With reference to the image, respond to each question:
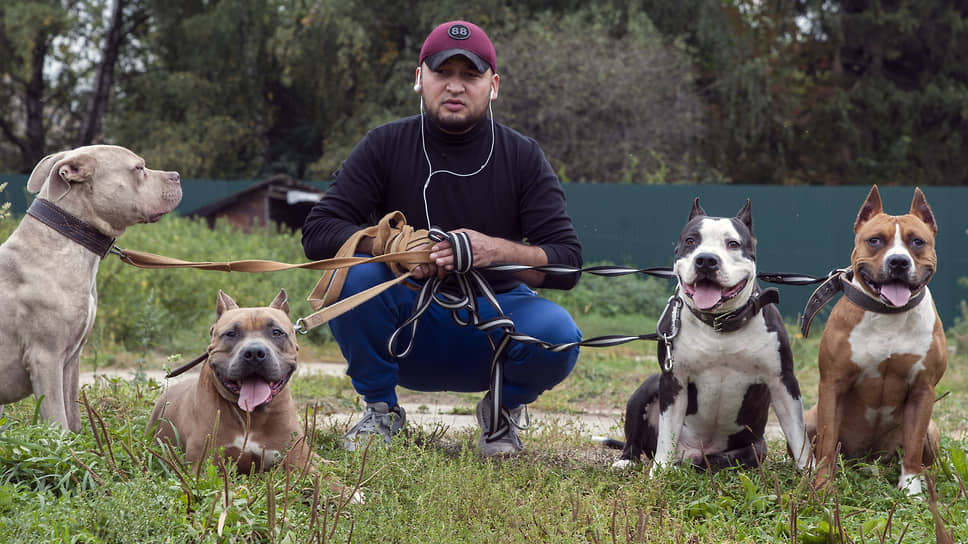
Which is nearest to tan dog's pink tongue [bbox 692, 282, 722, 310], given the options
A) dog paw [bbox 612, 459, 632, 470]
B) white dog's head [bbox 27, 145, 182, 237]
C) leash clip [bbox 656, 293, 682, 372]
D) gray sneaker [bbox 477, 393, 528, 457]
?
leash clip [bbox 656, 293, 682, 372]

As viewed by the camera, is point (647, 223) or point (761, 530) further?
point (647, 223)

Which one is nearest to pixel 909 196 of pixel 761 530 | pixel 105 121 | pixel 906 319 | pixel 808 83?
pixel 906 319

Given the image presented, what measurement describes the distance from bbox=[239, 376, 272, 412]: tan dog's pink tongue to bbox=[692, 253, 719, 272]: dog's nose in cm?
174

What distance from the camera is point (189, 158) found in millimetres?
22266

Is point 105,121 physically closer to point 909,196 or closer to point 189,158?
point 189,158

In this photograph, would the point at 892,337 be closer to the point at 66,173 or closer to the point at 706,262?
the point at 706,262

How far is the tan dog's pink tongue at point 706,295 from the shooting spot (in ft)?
11.6

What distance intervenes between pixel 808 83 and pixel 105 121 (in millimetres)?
20075

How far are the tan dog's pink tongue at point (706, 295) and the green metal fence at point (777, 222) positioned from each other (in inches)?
332

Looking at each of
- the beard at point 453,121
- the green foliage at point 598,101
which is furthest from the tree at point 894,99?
the beard at point 453,121

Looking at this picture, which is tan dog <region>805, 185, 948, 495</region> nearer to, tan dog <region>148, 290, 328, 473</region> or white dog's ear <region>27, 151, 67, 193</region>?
tan dog <region>148, 290, 328, 473</region>

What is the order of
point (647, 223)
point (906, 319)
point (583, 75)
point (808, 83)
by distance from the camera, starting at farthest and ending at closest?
point (808, 83), point (583, 75), point (647, 223), point (906, 319)

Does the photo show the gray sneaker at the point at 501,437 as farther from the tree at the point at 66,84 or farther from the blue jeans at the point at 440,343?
the tree at the point at 66,84

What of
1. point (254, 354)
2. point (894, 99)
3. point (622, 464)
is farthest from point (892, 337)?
point (894, 99)
